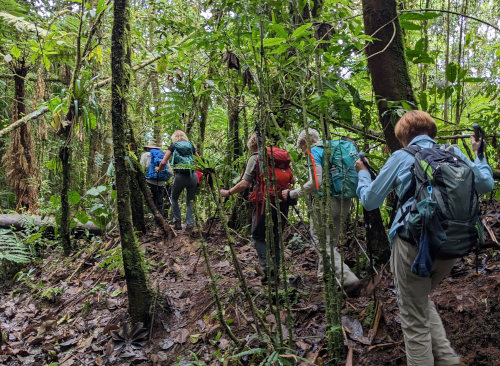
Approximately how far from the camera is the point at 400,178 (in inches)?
A: 93.9

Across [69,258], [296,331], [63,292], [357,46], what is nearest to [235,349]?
[296,331]

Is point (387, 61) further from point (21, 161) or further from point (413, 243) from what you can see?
point (21, 161)

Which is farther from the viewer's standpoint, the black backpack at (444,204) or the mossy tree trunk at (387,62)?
the mossy tree trunk at (387,62)

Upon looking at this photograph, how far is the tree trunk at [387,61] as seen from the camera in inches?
139

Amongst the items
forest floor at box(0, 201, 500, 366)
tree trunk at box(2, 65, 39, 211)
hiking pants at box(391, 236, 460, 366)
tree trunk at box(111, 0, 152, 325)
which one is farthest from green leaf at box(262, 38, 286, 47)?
tree trunk at box(2, 65, 39, 211)

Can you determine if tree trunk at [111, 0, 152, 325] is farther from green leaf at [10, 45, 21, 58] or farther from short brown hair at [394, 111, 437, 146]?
green leaf at [10, 45, 21, 58]

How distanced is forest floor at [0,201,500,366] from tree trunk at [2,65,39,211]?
3.48 meters

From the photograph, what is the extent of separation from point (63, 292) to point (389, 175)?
543 cm

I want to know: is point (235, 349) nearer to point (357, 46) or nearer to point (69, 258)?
point (357, 46)

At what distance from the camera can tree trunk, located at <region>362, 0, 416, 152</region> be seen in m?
3.53

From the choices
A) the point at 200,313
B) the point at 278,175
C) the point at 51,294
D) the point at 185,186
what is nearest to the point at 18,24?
the point at 185,186

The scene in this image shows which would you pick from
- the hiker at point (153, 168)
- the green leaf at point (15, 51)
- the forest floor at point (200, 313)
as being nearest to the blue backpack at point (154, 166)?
the hiker at point (153, 168)

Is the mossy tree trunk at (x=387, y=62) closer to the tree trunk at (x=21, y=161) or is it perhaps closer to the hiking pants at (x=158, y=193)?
the hiking pants at (x=158, y=193)

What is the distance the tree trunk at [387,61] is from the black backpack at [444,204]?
1.40 m
